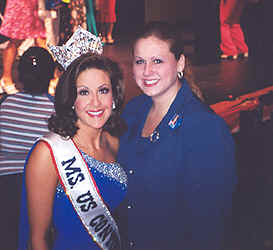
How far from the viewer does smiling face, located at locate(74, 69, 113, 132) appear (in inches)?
58.1

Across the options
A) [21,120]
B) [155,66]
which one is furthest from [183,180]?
[21,120]

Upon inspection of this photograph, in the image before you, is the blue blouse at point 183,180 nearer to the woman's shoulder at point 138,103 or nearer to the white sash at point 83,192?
the white sash at point 83,192

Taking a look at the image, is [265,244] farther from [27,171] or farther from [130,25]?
[130,25]

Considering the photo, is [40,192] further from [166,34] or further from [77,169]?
[166,34]

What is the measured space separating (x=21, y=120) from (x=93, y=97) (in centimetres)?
73

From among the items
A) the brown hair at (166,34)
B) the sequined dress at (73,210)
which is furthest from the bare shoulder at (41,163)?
the brown hair at (166,34)

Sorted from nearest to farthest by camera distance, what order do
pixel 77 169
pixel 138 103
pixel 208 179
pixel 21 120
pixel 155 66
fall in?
1. pixel 208 179
2. pixel 155 66
3. pixel 77 169
4. pixel 138 103
5. pixel 21 120

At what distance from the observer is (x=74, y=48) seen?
4.89 ft

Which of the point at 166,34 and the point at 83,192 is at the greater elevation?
the point at 166,34

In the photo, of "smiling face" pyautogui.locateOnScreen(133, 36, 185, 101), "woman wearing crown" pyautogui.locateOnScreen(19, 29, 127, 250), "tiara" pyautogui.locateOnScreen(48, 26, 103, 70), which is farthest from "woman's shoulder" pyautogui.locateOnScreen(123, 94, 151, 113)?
"tiara" pyautogui.locateOnScreen(48, 26, 103, 70)

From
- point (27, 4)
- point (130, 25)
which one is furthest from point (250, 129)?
point (130, 25)

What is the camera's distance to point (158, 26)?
4.72 feet

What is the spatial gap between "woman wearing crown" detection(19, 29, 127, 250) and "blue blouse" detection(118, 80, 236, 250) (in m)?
0.16

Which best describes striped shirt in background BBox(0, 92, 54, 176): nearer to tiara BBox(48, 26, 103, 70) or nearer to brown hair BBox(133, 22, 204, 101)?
tiara BBox(48, 26, 103, 70)
